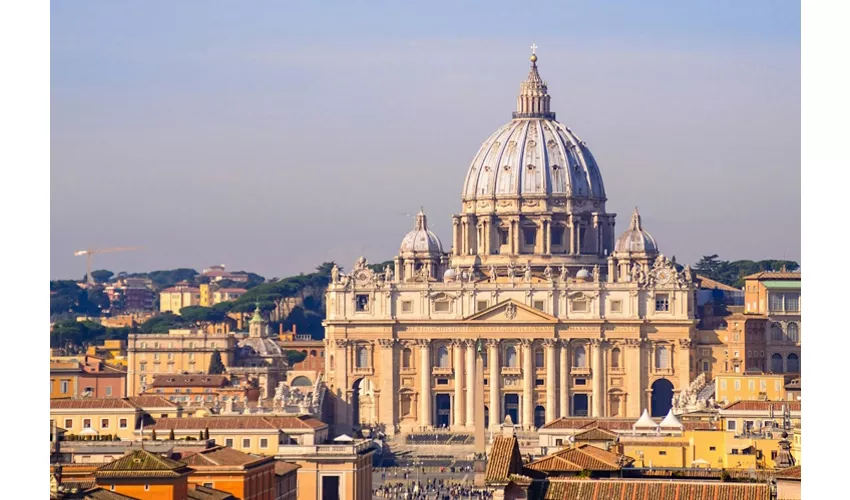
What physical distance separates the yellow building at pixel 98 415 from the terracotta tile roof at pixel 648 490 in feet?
139

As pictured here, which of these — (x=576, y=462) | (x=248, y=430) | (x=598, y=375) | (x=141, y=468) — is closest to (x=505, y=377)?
(x=598, y=375)

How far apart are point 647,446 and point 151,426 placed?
1626 cm

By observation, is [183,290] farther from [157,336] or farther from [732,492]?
[732,492]

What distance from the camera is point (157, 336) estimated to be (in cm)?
11556

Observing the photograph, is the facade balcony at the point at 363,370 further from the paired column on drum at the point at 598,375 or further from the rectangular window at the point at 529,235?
the rectangular window at the point at 529,235

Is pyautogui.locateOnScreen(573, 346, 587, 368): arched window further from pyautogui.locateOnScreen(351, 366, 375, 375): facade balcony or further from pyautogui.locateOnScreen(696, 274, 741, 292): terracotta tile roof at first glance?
pyautogui.locateOnScreen(696, 274, 741, 292): terracotta tile roof

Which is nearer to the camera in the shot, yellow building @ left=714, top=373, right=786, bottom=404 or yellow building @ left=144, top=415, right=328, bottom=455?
yellow building @ left=144, top=415, right=328, bottom=455

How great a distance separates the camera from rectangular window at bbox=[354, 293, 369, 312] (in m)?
110

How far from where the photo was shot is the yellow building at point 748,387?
82375mm

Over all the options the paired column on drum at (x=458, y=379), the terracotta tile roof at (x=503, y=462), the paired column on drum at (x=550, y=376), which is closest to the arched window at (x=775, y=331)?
the paired column on drum at (x=550, y=376)

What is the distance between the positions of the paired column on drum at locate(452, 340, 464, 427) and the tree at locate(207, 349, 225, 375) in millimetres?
8934

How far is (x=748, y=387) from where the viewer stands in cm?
8544

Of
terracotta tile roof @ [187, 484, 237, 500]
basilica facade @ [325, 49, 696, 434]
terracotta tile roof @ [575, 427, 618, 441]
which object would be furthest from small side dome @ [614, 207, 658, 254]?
terracotta tile roof @ [187, 484, 237, 500]

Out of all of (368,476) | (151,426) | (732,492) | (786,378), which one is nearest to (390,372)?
(786,378)
